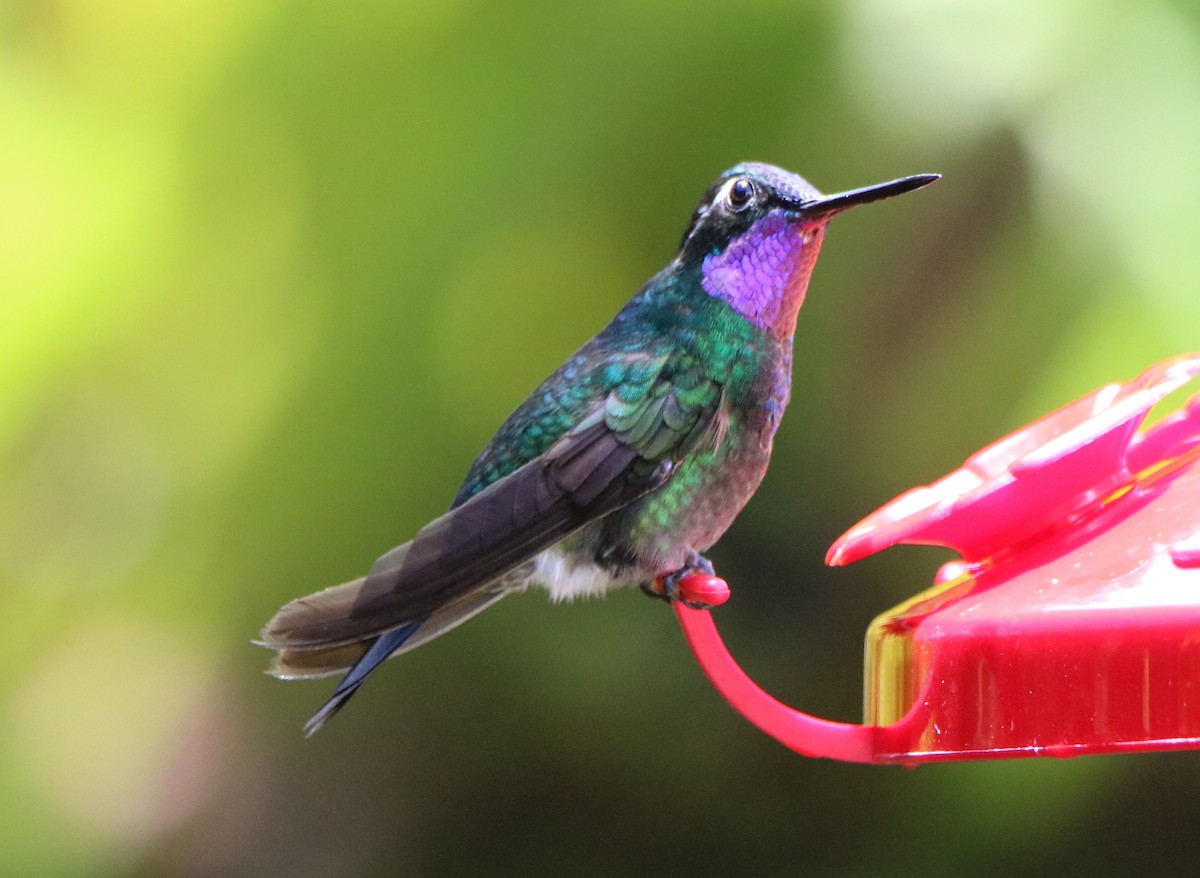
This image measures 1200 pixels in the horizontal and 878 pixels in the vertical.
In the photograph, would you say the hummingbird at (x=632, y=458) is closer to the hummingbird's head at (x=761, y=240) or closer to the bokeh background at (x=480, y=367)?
the hummingbird's head at (x=761, y=240)

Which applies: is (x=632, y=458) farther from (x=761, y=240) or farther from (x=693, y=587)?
(x=761, y=240)

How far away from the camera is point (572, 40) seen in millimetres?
4250

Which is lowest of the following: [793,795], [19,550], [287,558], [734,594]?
[793,795]

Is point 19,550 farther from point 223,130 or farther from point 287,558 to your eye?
point 223,130

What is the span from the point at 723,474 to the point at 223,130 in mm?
2550

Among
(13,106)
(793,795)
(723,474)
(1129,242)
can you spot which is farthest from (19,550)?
(1129,242)

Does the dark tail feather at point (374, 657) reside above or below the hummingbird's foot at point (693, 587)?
above

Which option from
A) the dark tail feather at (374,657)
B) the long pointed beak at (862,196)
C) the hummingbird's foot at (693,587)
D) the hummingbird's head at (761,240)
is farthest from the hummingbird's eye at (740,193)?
the dark tail feather at (374,657)

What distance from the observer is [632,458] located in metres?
2.16

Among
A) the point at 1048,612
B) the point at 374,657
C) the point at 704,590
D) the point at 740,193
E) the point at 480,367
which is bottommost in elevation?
the point at 1048,612

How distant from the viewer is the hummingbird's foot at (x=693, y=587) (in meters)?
1.98

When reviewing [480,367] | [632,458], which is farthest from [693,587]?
[480,367]

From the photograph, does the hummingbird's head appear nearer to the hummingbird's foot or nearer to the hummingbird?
the hummingbird

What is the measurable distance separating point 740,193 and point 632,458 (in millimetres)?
510
